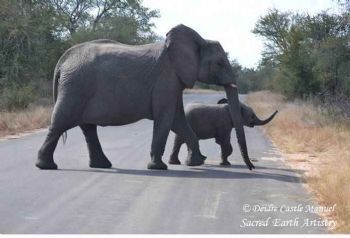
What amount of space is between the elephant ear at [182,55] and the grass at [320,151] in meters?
2.75

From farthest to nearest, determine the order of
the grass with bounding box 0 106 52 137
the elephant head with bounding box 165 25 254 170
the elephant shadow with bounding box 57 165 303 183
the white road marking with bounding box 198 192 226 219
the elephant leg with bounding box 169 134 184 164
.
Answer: the grass with bounding box 0 106 52 137 → the elephant leg with bounding box 169 134 184 164 → the elephant head with bounding box 165 25 254 170 → the elephant shadow with bounding box 57 165 303 183 → the white road marking with bounding box 198 192 226 219

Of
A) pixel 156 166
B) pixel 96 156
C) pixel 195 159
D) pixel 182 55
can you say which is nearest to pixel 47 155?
pixel 96 156

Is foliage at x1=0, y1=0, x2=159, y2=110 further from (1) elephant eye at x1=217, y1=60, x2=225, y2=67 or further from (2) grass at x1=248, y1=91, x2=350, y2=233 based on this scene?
(1) elephant eye at x1=217, y1=60, x2=225, y2=67

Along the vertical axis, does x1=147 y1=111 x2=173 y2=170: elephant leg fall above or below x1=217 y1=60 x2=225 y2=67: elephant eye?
below

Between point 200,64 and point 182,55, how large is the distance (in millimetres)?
410

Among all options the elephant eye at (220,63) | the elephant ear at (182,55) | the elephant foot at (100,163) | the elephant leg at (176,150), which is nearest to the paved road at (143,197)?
the elephant foot at (100,163)

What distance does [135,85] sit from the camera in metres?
13.1

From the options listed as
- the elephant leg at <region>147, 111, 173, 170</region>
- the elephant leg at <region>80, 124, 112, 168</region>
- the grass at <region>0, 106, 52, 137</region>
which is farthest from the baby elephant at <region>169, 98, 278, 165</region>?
the grass at <region>0, 106, 52, 137</region>

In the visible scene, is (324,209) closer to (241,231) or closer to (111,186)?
(241,231)

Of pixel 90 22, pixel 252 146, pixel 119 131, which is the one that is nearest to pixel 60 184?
pixel 252 146

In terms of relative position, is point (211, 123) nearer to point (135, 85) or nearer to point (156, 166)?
point (156, 166)

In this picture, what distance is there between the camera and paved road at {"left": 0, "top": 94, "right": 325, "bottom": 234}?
7.84 m

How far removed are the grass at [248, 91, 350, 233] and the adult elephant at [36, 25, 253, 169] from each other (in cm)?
185

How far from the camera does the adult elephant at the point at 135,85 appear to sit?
13.0 meters
